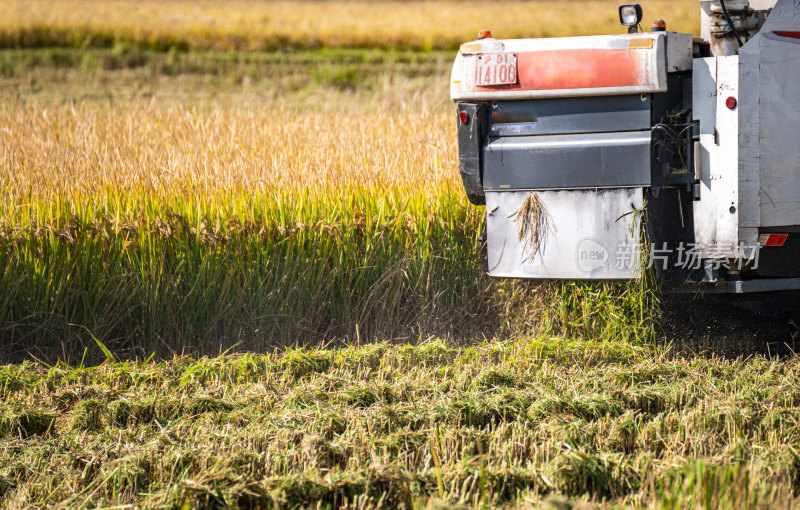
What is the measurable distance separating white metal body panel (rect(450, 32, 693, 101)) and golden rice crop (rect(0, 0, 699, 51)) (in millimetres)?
15074

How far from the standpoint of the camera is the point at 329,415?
325 centimetres

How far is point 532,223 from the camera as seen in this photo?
4074 millimetres

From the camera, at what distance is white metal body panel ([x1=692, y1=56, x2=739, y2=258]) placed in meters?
A: 3.77

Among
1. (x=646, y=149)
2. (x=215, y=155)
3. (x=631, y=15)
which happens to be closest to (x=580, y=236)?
(x=646, y=149)

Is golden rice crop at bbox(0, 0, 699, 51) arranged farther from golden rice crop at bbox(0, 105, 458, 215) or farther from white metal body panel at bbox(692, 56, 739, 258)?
white metal body panel at bbox(692, 56, 739, 258)

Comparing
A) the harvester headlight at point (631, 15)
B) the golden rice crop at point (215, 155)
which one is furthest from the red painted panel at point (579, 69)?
the golden rice crop at point (215, 155)

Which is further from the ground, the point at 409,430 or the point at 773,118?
the point at 773,118

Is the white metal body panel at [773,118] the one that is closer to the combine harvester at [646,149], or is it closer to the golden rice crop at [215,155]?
the combine harvester at [646,149]

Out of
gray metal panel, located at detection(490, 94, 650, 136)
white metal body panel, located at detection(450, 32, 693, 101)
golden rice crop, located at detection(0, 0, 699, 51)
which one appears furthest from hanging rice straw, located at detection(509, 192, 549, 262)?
golden rice crop, located at detection(0, 0, 699, 51)

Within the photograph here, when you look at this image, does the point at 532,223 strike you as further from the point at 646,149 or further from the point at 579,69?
the point at 579,69

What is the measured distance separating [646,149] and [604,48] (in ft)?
1.82

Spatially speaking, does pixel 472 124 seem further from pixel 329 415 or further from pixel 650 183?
pixel 329 415

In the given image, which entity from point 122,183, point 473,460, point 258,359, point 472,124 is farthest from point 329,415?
point 122,183

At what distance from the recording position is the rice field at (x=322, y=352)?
2725 millimetres
